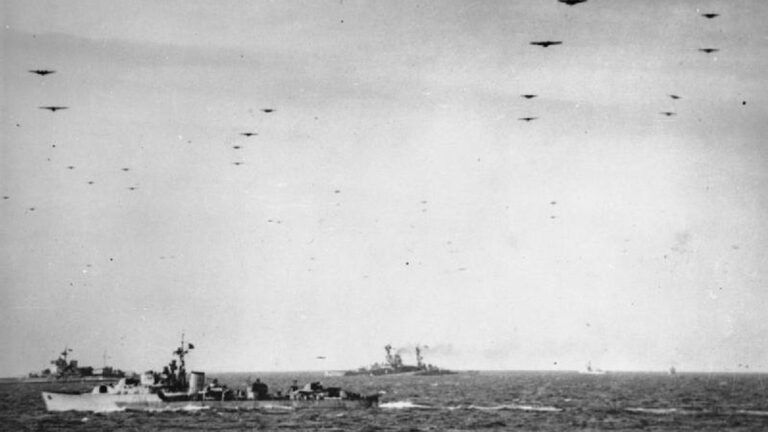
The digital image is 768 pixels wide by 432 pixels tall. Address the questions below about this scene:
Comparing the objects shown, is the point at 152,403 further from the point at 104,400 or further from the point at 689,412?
the point at 689,412

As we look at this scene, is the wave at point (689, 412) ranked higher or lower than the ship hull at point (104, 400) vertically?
lower

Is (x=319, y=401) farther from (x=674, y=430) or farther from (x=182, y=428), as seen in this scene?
(x=674, y=430)

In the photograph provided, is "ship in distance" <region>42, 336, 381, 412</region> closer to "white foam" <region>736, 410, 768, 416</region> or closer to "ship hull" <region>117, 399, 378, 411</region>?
"ship hull" <region>117, 399, 378, 411</region>

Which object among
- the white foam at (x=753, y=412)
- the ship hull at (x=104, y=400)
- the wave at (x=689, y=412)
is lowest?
the white foam at (x=753, y=412)

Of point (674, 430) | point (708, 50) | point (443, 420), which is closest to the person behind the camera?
point (708, 50)

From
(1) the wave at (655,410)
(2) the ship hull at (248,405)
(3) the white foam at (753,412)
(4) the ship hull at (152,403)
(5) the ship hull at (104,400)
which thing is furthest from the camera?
(1) the wave at (655,410)

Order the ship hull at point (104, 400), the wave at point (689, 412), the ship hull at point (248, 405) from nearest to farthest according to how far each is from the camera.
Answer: the ship hull at point (104, 400) → the ship hull at point (248, 405) → the wave at point (689, 412)

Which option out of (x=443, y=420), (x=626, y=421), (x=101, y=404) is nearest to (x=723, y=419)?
(x=626, y=421)

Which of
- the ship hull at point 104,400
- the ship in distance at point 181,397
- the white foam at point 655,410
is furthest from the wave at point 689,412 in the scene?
the ship hull at point 104,400

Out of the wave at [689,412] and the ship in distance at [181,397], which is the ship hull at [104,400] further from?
the wave at [689,412]
